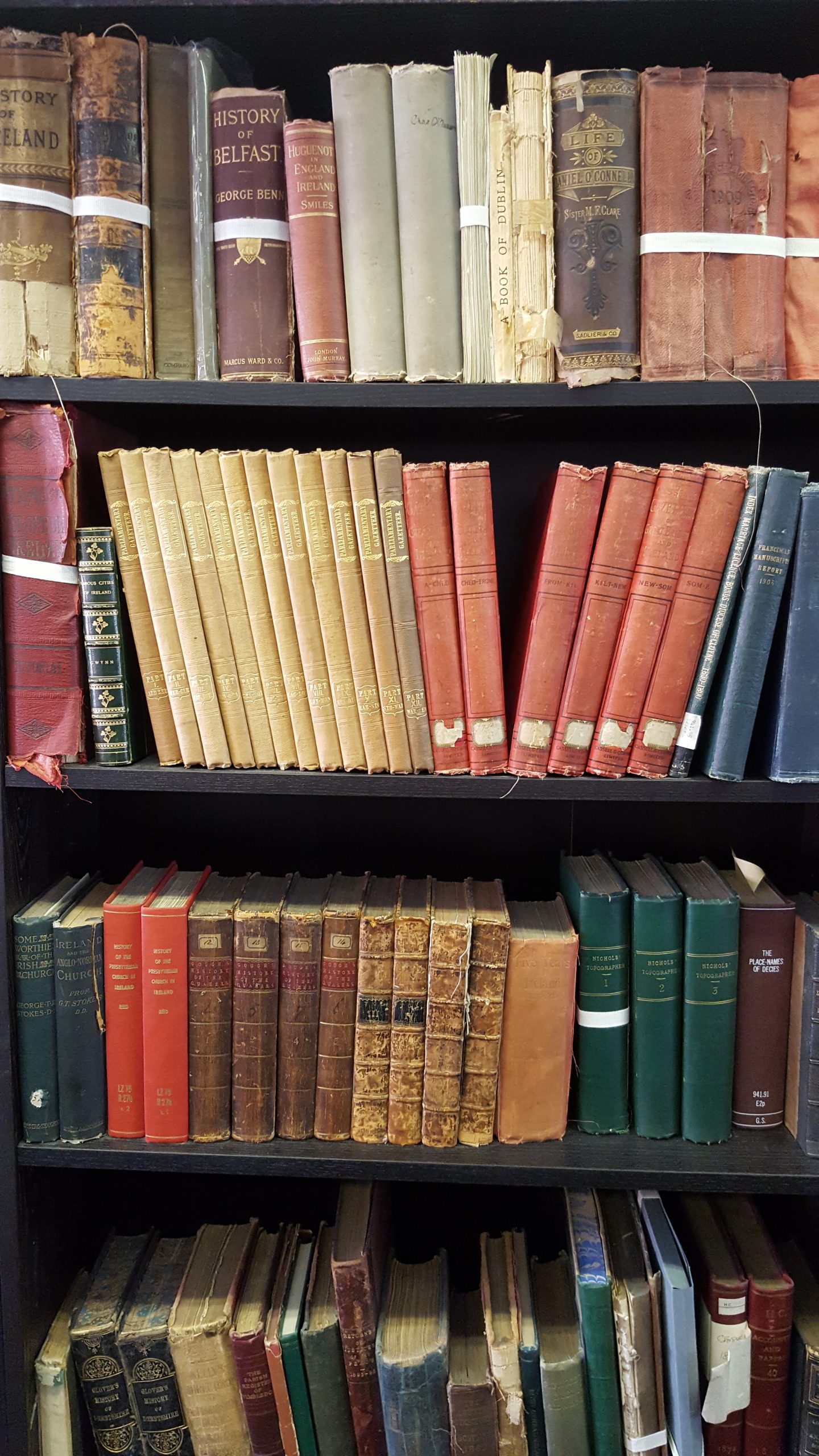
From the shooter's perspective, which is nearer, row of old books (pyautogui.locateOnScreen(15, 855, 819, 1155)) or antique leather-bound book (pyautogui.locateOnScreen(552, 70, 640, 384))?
antique leather-bound book (pyautogui.locateOnScreen(552, 70, 640, 384))

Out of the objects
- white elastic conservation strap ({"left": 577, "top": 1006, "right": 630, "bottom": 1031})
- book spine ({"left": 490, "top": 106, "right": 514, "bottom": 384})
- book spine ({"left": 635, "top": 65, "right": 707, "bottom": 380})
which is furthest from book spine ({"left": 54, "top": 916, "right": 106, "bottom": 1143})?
book spine ({"left": 635, "top": 65, "right": 707, "bottom": 380})

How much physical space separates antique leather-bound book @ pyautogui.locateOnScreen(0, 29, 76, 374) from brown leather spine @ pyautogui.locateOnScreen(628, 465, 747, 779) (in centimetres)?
71

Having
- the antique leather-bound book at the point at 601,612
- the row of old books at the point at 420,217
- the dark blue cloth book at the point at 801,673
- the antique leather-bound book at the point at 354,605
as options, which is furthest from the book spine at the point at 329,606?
the dark blue cloth book at the point at 801,673

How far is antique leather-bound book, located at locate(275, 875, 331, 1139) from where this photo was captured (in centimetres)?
103

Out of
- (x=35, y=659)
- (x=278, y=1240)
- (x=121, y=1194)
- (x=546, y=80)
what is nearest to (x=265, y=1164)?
(x=278, y=1240)

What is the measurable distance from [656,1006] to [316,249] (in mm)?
914

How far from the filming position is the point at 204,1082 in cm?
106

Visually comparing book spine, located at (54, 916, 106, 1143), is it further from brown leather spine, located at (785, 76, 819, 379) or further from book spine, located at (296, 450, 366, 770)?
brown leather spine, located at (785, 76, 819, 379)

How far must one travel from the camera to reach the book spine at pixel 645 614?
938 millimetres

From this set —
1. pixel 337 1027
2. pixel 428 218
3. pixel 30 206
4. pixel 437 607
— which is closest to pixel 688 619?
pixel 437 607

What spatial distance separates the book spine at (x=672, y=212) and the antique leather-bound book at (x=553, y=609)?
0.46 ft

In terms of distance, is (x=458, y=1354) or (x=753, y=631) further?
(x=458, y=1354)

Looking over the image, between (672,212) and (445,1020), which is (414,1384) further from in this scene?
(672,212)

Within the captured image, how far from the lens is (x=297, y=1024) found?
1049mm
